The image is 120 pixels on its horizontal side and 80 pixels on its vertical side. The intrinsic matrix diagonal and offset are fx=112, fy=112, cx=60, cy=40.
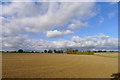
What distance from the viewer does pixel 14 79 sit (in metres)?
8.77

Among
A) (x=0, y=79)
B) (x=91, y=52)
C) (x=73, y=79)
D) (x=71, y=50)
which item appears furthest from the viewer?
(x=71, y=50)

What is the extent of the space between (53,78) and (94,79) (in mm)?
3447

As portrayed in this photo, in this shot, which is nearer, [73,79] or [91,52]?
[73,79]

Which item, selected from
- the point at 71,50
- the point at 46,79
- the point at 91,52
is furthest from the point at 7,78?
the point at 71,50

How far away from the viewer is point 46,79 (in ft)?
29.7

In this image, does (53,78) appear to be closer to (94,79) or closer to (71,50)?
(94,79)

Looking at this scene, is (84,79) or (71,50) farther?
(71,50)

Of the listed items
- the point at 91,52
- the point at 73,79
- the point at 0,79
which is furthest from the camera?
the point at 91,52

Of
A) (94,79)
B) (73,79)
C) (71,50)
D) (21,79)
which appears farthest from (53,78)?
Result: (71,50)

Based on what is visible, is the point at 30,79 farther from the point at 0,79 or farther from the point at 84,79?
the point at 84,79

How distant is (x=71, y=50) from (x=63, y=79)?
10789 centimetres

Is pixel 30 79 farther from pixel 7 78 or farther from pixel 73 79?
pixel 73 79

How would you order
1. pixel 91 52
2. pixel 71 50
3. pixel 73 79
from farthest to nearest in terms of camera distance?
pixel 71 50, pixel 91 52, pixel 73 79

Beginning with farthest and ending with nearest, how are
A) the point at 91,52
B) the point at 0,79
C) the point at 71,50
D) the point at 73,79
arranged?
the point at 71,50
the point at 91,52
the point at 73,79
the point at 0,79
